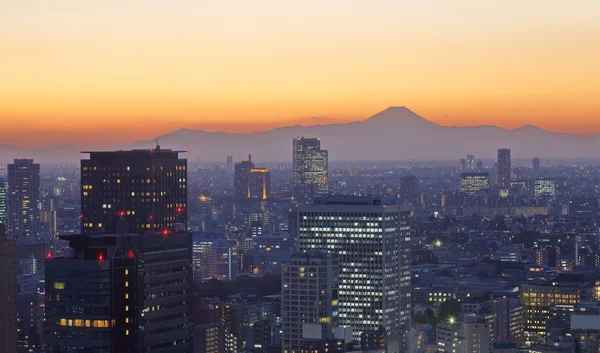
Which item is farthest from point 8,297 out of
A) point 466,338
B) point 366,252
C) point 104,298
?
point 104,298

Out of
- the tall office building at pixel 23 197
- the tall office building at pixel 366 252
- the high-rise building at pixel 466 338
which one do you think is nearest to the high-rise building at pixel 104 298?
the high-rise building at pixel 466 338

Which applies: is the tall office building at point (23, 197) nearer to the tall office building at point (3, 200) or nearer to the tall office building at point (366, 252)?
the tall office building at point (3, 200)

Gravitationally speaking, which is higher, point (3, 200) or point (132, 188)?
point (132, 188)

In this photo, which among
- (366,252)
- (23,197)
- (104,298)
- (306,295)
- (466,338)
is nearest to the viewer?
(104,298)

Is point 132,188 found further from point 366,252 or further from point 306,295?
point 366,252

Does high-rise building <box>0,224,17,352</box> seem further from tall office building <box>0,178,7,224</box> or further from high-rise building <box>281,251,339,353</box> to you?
tall office building <box>0,178,7,224</box>

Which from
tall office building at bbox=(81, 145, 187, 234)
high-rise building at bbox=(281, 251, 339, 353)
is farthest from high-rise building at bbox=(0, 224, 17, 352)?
high-rise building at bbox=(281, 251, 339, 353)

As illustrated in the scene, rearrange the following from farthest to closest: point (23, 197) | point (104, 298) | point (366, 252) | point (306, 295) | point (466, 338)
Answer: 1. point (23, 197)
2. point (366, 252)
3. point (306, 295)
4. point (466, 338)
5. point (104, 298)
